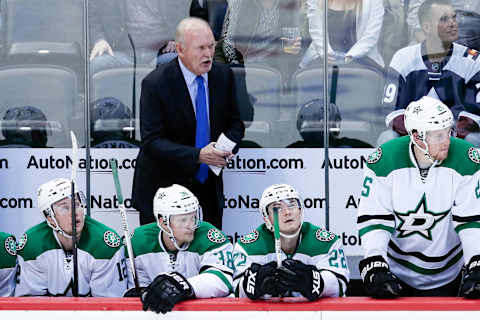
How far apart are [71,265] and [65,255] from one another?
0.07m

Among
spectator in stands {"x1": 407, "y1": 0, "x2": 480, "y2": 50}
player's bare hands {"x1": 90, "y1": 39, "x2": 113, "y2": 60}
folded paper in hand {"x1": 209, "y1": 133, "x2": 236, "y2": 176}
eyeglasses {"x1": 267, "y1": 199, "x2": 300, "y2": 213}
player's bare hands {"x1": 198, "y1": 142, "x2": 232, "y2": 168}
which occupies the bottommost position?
eyeglasses {"x1": 267, "y1": 199, "x2": 300, "y2": 213}

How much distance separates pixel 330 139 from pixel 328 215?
1.49ft

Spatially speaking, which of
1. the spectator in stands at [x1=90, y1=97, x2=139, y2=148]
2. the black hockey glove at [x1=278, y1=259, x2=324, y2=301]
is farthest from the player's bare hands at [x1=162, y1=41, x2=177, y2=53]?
the black hockey glove at [x1=278, y1=259, x2=324, y2=301]

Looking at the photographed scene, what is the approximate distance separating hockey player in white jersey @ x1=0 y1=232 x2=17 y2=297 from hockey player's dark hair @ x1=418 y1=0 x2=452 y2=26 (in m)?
2.73

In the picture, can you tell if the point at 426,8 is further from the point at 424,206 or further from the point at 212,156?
the point at 424,206

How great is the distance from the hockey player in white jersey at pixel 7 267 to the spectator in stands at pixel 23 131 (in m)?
0.96

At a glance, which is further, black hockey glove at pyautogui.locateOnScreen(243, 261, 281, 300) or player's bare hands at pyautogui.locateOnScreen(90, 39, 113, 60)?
player's bare hands at pyautogui.locateOnScreen(90, 39, 113, 60)

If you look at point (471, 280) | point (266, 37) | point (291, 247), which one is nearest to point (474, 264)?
point (471, 280)

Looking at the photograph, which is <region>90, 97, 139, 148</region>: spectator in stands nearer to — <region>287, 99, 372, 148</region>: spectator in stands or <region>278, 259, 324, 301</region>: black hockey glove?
<region>287, 99, 372, 148</region>: spectator in stands

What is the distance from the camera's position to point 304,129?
5762 mm

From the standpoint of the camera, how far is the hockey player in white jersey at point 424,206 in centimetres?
421

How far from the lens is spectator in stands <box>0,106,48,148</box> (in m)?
5.77

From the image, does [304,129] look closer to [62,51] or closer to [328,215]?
[328,215]

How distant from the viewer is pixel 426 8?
575cm
